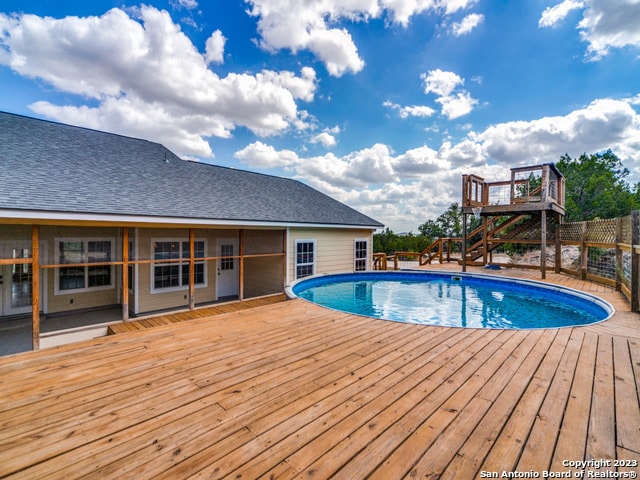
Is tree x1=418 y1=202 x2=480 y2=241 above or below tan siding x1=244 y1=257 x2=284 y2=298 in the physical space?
above

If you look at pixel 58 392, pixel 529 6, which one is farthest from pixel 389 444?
pixel 529 6

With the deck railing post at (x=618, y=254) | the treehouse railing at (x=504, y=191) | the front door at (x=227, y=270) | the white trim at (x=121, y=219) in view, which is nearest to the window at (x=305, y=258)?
the white trim at (x=121, y=219)

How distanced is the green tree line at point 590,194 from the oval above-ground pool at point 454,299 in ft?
20.5

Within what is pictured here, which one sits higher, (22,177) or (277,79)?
(277,79)

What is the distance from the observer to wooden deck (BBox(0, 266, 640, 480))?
1.70 m

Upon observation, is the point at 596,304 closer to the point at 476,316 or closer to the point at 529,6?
the point at 476,316

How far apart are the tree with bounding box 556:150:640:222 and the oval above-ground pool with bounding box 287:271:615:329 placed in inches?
498

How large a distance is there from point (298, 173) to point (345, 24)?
351 inches

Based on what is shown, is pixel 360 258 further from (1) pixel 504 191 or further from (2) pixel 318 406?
(2) pixel 318 406

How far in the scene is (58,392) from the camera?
2516 mm

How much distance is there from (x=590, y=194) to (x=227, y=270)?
860 inches

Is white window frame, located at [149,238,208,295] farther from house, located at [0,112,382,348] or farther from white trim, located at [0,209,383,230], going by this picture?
white trim, located at [0,209,383,230]

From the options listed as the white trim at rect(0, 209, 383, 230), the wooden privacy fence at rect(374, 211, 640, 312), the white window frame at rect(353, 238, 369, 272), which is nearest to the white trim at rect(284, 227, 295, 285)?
the white trim at rect(0, 209, 383, 230)

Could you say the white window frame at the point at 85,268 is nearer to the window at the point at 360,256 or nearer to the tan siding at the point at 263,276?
the tan siding at the point at 263,276
